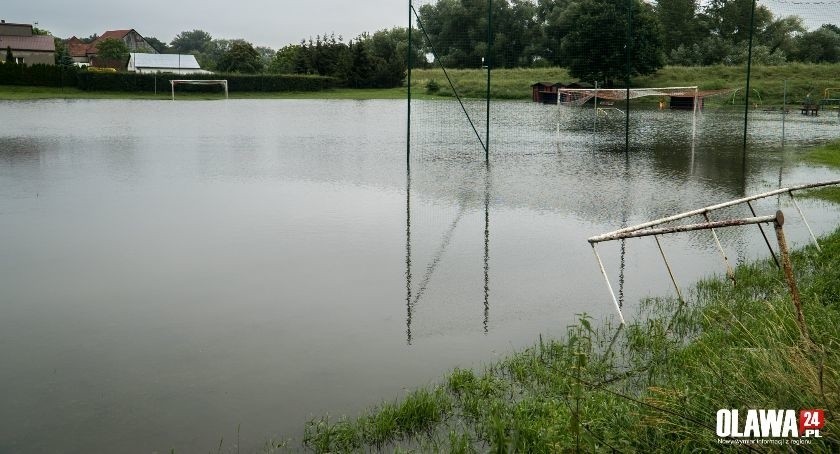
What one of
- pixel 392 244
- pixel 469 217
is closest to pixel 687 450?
pixel 392 244

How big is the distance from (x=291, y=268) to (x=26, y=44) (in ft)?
318

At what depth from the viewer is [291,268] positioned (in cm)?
889

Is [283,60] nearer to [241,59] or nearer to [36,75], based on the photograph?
[241,59]

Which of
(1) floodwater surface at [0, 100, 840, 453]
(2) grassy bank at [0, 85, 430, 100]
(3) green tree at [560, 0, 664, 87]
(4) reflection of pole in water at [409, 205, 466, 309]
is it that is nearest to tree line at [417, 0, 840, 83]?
(3) green tree at [560, 0, 664, 87]

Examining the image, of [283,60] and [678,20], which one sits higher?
[678,20]

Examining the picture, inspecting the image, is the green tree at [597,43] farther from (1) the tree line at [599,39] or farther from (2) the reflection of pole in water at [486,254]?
(2) the reflection of pole in water at [486,254]

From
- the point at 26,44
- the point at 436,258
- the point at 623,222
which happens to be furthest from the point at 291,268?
the point at 26,44

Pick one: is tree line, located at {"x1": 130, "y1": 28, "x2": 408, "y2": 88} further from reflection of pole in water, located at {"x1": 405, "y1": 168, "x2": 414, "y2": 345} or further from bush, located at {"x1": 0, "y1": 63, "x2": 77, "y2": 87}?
reflection of pole in water, located at {"x1": 405, "y1": 168, "x2": 414, "y2": 345}

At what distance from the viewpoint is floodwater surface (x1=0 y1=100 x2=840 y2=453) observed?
571 cm

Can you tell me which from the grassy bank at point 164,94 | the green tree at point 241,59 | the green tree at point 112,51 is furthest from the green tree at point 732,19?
the green tree at point 112,51

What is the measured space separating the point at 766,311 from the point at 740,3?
5154 cm

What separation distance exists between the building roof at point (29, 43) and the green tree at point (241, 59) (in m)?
29.4

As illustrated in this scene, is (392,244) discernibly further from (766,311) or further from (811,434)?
(811,434)

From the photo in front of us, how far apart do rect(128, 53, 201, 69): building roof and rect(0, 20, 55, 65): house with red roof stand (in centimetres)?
860
